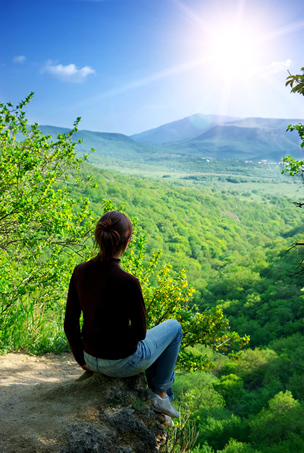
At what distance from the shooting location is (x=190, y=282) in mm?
54031

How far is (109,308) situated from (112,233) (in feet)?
1.61

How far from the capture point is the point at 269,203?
14388 centimetres

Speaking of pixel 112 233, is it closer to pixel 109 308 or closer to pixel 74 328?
pixel 109 308

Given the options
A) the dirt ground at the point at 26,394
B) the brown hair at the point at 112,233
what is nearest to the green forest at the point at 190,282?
the dirt ground at the point at 26,394

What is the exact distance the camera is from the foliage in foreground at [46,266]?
4.88m

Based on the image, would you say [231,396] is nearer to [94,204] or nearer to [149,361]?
[94,204]

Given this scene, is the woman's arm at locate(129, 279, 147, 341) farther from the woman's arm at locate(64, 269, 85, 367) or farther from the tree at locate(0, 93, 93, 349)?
the tree at locate(0, 93, 93, 349)

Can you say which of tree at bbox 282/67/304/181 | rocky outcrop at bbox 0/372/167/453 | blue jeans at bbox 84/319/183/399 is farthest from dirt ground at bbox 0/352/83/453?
tree at bbox 282/67/304/181

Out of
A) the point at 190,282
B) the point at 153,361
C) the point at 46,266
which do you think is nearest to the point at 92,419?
the point at 153,361

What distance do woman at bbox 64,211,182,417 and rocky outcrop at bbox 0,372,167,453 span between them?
202 millimetres

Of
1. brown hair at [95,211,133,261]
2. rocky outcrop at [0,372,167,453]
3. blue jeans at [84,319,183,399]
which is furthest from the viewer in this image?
blue jeans at [84,319,183,399]

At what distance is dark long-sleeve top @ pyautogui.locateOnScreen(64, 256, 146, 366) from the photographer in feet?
7.88

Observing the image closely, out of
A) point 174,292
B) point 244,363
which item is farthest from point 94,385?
point 244,363

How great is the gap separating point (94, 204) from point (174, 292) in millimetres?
58987
